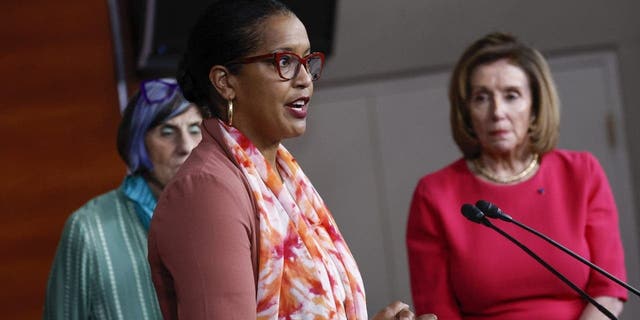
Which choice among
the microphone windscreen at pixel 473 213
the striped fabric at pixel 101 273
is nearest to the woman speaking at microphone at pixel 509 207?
the microphone windscreen at pixel 473 213

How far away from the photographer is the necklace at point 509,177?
2.71m

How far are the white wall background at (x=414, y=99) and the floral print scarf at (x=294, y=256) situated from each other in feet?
9.58

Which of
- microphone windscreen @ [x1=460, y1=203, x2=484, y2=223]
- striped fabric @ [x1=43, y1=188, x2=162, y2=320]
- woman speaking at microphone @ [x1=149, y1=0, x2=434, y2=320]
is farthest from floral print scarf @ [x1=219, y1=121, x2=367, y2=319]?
striped fabric @ [x1=43, y1=188, x2=162, y2=320]

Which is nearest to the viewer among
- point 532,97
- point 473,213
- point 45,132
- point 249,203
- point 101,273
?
point 249,203

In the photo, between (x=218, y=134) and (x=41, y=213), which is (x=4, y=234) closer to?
(x=41, y=213)

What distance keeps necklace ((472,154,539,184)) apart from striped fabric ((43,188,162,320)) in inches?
33.8

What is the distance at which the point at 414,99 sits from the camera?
15.2ft

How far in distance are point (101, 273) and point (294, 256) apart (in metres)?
1.06

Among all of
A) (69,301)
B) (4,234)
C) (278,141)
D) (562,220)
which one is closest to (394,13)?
(4,234)

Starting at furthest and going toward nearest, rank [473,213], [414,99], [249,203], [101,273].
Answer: [414,99] → [101,273] → [473,213] → [249,203]

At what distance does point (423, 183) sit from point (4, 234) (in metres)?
1.97

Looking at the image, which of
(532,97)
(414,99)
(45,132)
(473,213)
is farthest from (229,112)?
(414,99)

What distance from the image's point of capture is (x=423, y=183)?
270cm

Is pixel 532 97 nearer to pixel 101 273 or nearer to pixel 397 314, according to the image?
pixel 101 273
